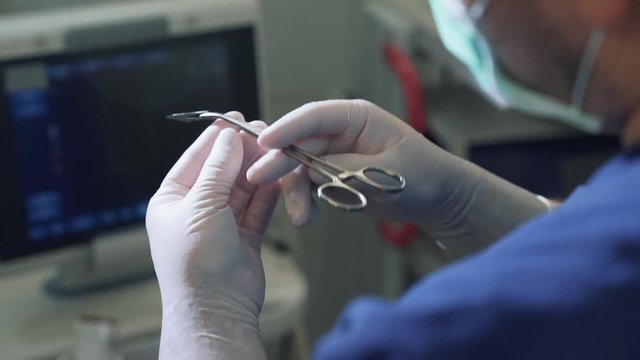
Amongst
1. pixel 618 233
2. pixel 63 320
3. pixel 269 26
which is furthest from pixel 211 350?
pixel 269 26

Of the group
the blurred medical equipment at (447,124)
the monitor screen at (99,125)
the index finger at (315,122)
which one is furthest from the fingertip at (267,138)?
the blurred medical equipment at (447,124)

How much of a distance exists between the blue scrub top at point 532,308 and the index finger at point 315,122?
32 centimetres

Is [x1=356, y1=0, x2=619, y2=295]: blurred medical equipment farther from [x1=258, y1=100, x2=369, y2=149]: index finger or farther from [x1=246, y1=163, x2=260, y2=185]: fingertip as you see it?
[x1=246, y1=163, x2=260, y2=185]: fingertip

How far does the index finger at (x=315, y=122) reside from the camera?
2.93ft

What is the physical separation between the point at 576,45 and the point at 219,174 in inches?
14.9

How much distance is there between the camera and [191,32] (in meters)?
1.32

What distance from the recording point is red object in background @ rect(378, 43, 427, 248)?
1.56 m

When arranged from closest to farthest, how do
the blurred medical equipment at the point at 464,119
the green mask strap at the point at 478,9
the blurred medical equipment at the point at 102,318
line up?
the green mask strap at the point at 478,9 → the blurred medical equipment at the point at 102,318 → the blurred medical equipment at the point at 464,119

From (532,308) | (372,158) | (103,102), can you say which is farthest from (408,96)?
(532,308)

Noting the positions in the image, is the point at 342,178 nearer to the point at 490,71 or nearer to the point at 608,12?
the point at 490,71

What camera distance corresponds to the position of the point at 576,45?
26.5 inches

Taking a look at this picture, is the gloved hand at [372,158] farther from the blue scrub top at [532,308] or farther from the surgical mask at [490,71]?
the blue scrub top at [532,308]

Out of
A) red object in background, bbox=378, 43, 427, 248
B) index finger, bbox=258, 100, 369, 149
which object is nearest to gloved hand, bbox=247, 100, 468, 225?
index finger, bbox=258, 100, 369, 149

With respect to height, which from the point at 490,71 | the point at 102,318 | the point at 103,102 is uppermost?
the point at 490,71
